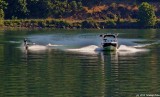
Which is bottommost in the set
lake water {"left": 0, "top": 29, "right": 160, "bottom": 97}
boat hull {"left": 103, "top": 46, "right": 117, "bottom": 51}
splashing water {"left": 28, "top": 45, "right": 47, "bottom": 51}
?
splashing water {"left": 28, "top": 45, "right": 47, "bottom": 51}

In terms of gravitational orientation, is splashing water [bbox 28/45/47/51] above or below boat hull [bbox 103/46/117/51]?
below

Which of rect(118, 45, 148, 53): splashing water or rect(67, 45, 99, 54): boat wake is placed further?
rect(118, 45, 148, 53): splashing water

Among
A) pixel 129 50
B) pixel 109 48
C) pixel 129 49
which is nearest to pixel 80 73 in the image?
pixel 109 48

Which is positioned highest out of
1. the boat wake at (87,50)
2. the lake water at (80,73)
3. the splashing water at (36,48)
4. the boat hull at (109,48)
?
the lake water at (80,73)

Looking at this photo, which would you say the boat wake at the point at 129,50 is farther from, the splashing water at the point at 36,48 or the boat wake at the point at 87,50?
the splashing water at the point at 36,48

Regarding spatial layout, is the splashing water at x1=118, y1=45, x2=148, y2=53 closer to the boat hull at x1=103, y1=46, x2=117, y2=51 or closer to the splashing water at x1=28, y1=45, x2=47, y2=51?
the boat hull at x1=103, y1=46, x2=117, y2=51

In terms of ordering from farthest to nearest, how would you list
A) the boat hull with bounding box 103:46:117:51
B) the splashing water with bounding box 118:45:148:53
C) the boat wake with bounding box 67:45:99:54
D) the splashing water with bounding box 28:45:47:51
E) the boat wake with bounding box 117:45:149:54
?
1. the splashing water with bounding box 28:45:47:51
2. the splashing water with bounding box 118:45:148:53
3. the boat hull with bounding box 103:46:117:51
4. the boat wake with bounding box 117:45:149:54
5. the boat wake with bounding box 67:45:99:54

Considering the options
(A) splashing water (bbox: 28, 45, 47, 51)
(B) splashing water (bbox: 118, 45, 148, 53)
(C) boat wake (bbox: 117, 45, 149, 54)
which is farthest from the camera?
(A) splashing water (bbox: 28, 45, 47, 51)

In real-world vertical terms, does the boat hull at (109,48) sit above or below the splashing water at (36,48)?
above

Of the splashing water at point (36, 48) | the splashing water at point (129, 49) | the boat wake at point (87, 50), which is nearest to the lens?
the boat wake at point (87, 50)


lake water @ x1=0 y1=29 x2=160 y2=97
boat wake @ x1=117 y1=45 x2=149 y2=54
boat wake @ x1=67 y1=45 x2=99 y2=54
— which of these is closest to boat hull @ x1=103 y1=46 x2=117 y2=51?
boat wake @ x1=117 y1=45 x2=149 y2=54

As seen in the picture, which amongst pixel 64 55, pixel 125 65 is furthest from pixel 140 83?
pixel 64 55

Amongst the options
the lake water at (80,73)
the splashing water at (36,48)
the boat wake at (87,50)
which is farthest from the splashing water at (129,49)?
the splashing water at (36,48)

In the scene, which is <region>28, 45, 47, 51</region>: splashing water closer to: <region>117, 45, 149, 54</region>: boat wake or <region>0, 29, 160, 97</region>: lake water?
<region>0, 29, 160, 97</region>: lake water
